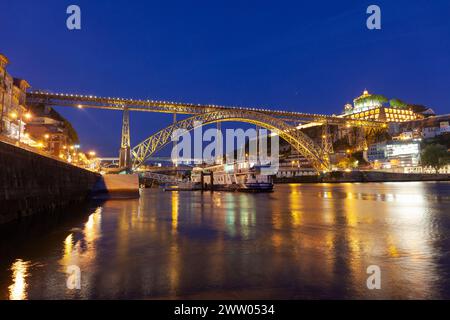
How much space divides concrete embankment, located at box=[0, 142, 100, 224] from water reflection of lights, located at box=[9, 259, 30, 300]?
448 cm

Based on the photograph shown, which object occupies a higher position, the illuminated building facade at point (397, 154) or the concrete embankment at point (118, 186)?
the illuminated building facade at point (397, 154)

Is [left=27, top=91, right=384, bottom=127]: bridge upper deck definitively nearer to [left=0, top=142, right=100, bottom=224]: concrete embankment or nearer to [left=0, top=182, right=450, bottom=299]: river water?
[left=0, top=142, right=100, bottom=224]: concrete embankment

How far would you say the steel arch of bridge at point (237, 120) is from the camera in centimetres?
4334

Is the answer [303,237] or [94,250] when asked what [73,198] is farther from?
[303,237]

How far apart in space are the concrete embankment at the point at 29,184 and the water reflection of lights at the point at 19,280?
14.7 ft

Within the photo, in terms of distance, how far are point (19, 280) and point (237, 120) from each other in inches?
1813

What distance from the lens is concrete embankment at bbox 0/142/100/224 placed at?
977cm

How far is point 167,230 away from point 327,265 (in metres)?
5.65

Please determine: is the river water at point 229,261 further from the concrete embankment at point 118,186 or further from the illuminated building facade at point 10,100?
the concrete embankment at point 118,186

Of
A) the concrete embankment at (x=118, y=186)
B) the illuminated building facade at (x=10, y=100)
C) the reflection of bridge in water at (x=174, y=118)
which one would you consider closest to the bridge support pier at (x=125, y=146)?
the reflection of bridge in water at (x=174, y=118)

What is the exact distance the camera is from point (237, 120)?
4994 centimetres

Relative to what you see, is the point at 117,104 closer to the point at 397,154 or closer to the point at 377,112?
the point at 397,154

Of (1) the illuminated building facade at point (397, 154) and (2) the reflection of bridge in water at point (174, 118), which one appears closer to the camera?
(2) the reflection of bridge in water at point (174, 118)

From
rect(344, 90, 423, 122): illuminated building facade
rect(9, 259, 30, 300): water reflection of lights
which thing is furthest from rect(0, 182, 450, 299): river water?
rect(344, 90, 423, 122): illuminated building facade
